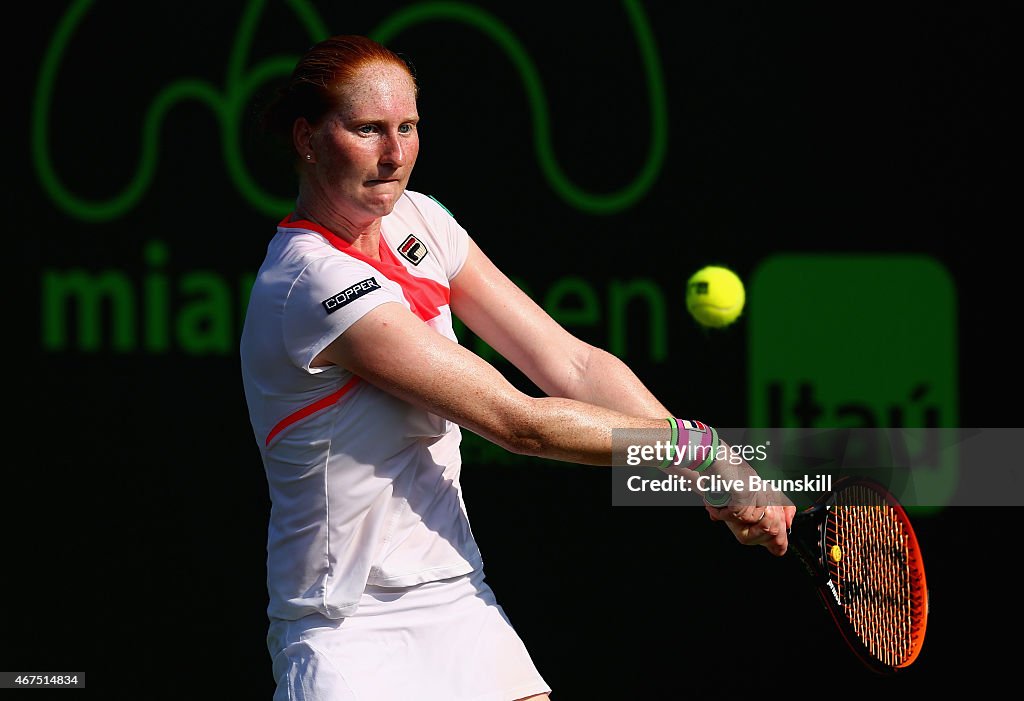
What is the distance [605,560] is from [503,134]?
4.18 feet

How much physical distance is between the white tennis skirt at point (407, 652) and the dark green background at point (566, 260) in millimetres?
1601

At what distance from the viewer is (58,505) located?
420 cm

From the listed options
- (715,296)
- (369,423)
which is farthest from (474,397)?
(715,296)

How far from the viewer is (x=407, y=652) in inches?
97.7

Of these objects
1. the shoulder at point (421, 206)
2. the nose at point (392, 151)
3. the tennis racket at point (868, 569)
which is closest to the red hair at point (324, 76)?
the nose at point (392, 151)

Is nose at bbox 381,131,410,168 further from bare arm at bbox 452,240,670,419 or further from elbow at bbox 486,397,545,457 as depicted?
elbow at bbox 486,397,545,457

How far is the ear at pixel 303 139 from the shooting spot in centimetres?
251

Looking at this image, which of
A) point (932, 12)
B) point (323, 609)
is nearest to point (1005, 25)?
point (932, 12)

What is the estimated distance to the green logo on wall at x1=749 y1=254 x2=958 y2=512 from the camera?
4.14 metres

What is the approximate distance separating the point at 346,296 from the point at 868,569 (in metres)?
1.39

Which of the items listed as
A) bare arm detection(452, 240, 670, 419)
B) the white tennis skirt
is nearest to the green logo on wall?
bare arm detection(452, 240, 670, 419)

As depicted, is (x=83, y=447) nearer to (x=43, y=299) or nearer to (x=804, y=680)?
(x=43, y=299)

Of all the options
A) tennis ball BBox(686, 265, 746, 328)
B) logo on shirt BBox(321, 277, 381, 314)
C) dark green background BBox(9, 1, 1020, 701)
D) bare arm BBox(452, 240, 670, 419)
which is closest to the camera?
logo on shirt BBox(321, 277, 381, 314)

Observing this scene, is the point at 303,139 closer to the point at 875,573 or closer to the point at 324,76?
the point at 324,76
